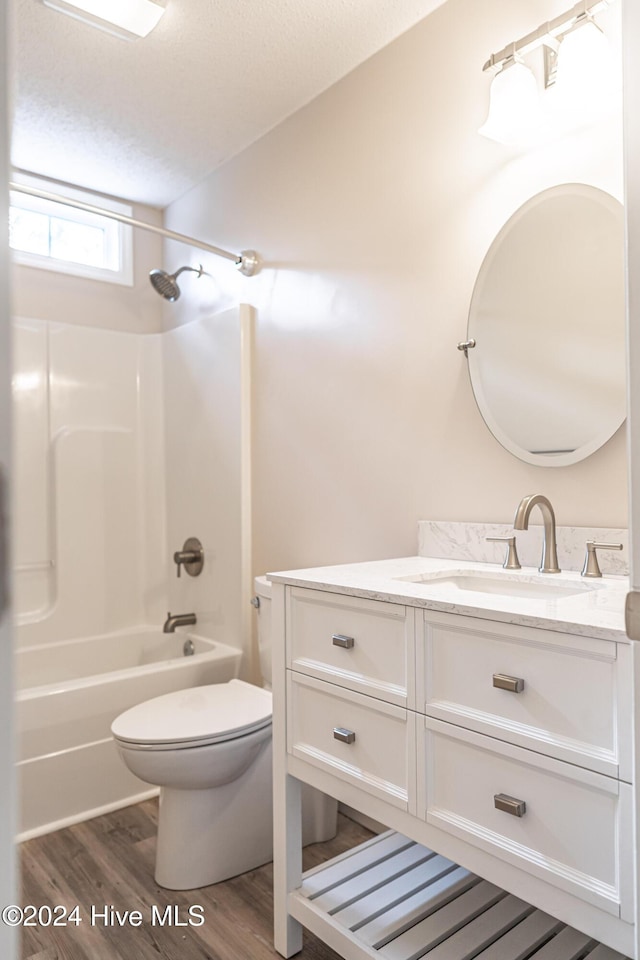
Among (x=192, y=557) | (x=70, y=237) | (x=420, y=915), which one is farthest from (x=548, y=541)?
(x=70, y=237)

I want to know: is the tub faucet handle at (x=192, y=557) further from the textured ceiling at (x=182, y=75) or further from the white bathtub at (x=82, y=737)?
the textured ceiling at (x=182, y=75)

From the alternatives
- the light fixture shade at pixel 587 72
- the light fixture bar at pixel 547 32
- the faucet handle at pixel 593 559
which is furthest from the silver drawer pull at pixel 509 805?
the light fixture bar at pixel 547 32

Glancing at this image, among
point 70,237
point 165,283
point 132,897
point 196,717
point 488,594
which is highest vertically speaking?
point 70,237

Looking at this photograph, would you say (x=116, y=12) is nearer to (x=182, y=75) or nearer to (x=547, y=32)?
(x=182, y=75)

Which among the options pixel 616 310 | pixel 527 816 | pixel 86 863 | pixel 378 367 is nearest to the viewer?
pixel 527 816

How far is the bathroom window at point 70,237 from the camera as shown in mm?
3025

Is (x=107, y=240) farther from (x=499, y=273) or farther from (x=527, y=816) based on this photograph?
(x=527, y=816)

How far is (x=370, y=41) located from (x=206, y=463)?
5.63 feet

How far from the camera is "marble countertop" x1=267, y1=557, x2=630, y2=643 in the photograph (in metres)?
1.04

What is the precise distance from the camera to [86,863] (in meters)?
2.00

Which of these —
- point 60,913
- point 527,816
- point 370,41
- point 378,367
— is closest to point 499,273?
point 378,367

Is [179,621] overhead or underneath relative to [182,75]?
underneath

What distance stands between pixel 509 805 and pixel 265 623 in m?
1.31

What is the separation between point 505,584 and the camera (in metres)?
1.57
